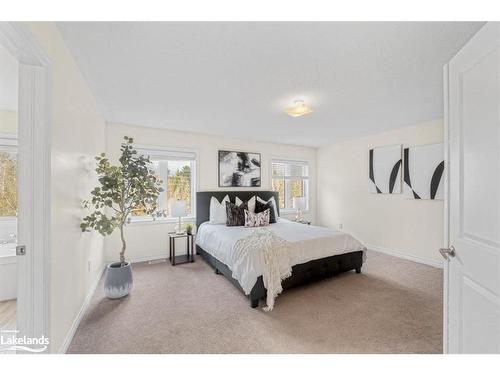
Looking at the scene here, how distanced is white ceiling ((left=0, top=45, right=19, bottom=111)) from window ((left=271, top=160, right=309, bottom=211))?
13.3ft

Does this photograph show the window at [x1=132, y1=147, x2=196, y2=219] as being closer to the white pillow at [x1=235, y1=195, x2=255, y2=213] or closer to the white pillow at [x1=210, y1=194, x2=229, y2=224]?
the white pillow at [x1=210, y1=194, x2=229, y2=224]

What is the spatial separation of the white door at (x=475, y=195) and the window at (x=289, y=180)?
12.5 ft

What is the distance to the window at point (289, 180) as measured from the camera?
5066mm

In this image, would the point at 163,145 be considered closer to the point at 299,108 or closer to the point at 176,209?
the point at 176,209

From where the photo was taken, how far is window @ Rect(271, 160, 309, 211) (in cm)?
507

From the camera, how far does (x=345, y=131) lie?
13.0 ft

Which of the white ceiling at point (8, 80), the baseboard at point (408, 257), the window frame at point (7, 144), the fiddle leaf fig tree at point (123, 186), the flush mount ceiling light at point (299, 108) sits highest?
the white ceiling at point (8, 80)

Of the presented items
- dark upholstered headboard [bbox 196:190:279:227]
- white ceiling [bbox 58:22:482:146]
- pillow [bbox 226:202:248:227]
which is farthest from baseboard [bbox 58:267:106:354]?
white ceiling [bbox 58:22:482:146]

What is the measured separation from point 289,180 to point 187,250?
289 centimetres

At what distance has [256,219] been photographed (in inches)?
144

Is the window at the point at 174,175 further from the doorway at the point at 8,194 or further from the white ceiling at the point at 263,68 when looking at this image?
the doorway at the point at 8,194

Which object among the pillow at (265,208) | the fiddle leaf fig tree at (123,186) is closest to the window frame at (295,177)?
the pillow at (265,208)

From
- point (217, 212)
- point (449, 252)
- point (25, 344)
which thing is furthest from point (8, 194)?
point (449, 252)
